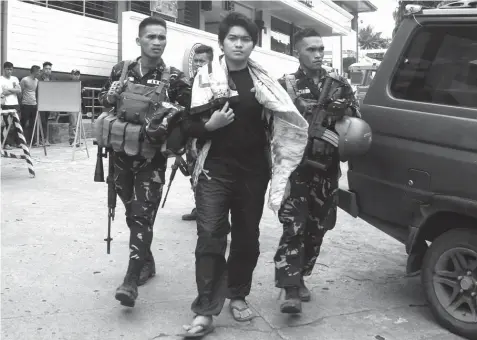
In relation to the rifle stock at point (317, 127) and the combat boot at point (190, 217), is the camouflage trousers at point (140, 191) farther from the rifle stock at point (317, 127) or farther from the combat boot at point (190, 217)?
the combat boot at point (190, 217)

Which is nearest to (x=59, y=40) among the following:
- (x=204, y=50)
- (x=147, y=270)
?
(x=204, y=50)

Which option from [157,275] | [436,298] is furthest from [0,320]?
[436,298]

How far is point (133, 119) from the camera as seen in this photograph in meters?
3.71

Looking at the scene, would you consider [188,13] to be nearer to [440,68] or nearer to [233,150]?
[440,68]

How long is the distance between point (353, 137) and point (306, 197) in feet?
1.70

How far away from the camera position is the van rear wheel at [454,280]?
3.26 metres

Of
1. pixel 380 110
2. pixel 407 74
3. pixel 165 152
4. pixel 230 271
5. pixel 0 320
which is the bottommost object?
pixel 0 320

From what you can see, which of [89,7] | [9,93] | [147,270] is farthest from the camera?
[89,7]

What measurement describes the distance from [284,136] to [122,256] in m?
2.11

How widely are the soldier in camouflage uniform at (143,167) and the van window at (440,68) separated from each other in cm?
143

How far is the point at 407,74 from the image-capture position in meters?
3.73

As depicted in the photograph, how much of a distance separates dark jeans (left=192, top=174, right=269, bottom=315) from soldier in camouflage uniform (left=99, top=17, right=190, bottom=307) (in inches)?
18.5

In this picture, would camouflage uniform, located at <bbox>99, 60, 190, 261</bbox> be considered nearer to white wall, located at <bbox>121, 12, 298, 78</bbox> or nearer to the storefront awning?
white wall, located at <bbox>121, 12, 298, 78</bbox>

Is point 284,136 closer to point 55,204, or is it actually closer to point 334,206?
point 334,206
